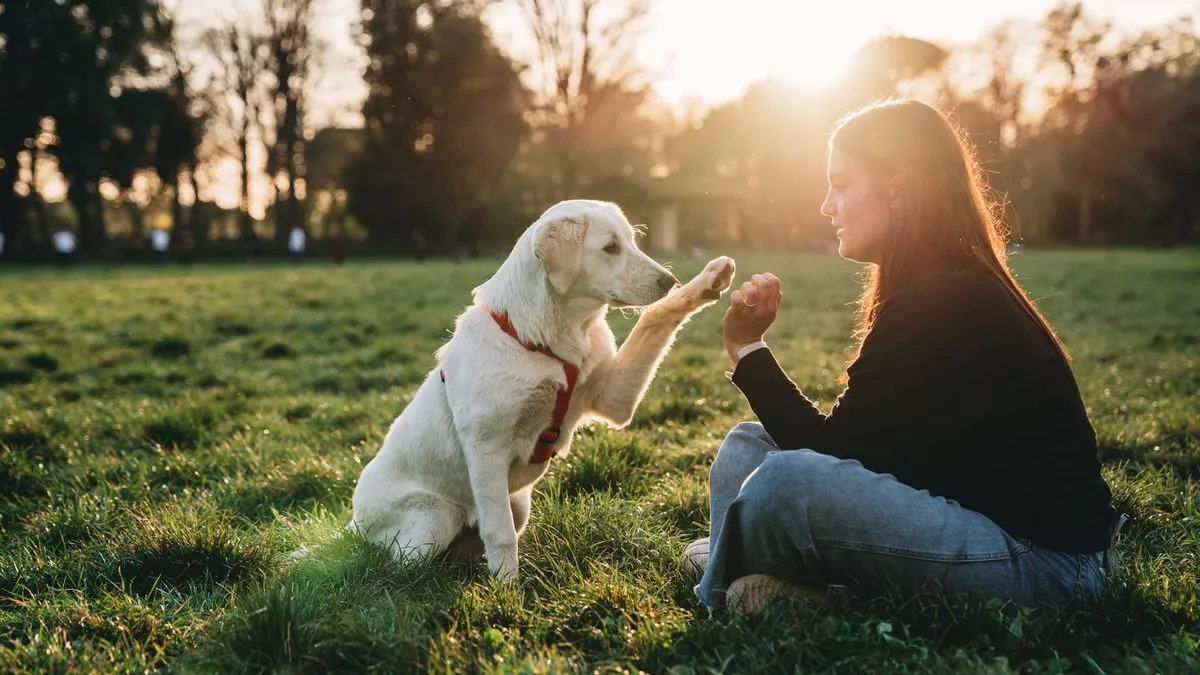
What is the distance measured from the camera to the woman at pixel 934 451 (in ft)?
8.32

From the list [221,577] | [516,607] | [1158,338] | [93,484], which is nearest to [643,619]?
[516,607]

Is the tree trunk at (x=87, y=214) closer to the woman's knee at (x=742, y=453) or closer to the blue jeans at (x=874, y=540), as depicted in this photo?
the woman's knee at (x=742, y=453)

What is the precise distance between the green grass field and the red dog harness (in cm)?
37

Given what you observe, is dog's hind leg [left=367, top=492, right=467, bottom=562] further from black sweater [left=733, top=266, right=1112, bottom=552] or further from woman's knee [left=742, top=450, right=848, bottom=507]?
black sweater [left=733, top=266, right=1112, bottom=552]

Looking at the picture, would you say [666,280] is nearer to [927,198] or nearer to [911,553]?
[927,198]

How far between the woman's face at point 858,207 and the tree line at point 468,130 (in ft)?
104

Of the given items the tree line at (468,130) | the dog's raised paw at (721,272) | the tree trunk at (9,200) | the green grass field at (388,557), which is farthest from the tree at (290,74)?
the dog's raised paw at (721,272)

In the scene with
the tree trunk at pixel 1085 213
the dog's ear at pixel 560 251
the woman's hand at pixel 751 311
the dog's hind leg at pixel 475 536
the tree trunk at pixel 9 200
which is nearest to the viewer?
the woman's hand at pixel 751 311

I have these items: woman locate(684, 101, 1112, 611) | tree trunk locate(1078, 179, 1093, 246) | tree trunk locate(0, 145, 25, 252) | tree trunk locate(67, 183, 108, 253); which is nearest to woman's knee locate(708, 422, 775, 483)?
woman locate(684, 101, 1112, 611)

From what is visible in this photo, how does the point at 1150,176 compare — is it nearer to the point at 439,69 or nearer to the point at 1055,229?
the point at 1055,229

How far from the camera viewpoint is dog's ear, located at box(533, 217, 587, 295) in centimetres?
350

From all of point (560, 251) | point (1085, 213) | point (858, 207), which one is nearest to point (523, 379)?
point (560, 251)

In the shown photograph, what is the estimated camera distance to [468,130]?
4500 centimetres

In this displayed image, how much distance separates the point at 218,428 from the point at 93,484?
4.20ft
